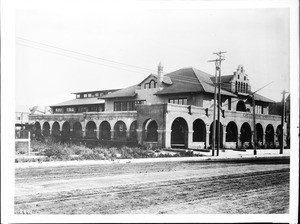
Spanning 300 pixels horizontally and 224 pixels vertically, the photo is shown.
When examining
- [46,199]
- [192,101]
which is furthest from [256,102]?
[46,199]

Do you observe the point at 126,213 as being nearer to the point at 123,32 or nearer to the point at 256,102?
the point at 123,32

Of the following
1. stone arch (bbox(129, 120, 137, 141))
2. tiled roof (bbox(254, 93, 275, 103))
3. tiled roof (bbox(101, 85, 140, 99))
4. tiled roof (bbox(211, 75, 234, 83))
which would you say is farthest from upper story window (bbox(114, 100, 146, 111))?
tiled roof (bbox(254, 93, 275, 103))

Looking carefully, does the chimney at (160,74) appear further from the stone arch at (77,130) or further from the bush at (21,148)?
the bush at (21,148)

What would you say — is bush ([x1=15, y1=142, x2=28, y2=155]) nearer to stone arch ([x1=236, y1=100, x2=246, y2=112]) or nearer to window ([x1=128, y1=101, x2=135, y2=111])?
window ([x1=128, y1=101, x2=135, y2=111])

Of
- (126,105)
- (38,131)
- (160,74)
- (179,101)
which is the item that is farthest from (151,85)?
(38,131)

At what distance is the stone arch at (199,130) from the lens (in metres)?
10.4

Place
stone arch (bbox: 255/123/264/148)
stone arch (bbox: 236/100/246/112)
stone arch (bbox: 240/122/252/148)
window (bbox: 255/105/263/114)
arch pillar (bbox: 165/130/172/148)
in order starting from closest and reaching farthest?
window (bbox: 255/105/263/114) < arch pillar (bbox: 165/130/172/148) < stone arch (bbox: 236/100/246/112) < stone arch (bbox: 255/123/264/148) < stone arch (bbox: 240/122/252/148)

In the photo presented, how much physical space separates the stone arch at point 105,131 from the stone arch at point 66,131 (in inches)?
32.6

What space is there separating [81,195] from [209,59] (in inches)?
168

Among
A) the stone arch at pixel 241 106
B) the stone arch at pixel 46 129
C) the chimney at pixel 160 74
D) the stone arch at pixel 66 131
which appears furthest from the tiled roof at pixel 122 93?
the stone arch at pixel 241 106

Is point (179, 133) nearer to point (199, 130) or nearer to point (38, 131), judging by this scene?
point (199, 130)

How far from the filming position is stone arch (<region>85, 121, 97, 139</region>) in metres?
9.02

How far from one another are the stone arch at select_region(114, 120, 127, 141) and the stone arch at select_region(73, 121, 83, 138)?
938 mm

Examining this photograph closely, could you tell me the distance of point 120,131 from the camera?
9438 mm
